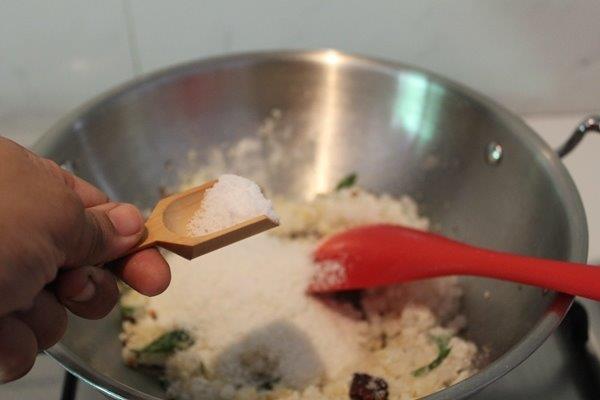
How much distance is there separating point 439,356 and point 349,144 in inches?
14.4

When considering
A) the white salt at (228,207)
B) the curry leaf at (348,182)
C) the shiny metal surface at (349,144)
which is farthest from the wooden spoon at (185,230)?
the curry leaf at (348,182)

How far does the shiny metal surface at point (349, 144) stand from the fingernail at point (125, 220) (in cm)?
23

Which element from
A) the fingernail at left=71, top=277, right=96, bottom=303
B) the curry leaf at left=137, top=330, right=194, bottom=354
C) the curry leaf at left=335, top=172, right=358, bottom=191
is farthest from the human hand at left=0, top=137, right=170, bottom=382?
the curry leaf at left=335, top=172, right=358, bottom=191

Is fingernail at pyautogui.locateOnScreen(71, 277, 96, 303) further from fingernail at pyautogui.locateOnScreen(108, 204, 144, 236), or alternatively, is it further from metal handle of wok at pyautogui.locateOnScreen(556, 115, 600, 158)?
metal handle of wok at pyautogui.locateOnScreen(556, 115, 600, 158)

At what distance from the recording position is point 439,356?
74 centimetres

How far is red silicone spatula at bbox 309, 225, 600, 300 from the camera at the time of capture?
0.62 metres

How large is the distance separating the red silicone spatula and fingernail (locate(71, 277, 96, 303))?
361 millimetres

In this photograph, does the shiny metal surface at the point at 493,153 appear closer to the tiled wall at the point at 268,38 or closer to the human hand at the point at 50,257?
the tiled wall at the point at 268,38

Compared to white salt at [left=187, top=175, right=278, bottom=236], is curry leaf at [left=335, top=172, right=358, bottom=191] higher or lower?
lower

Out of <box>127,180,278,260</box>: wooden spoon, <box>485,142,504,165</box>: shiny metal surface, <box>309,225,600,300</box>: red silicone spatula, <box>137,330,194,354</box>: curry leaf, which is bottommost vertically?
<box>137,330,194,354</box>: curry leaf

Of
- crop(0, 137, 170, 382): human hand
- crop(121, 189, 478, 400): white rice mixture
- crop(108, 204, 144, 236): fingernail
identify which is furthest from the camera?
crop(121, 189, 478, 400): white rice mixture

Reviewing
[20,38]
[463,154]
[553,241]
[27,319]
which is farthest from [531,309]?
[20,38]

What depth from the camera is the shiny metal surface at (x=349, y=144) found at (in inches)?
29.7

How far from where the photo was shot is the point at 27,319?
47cm
